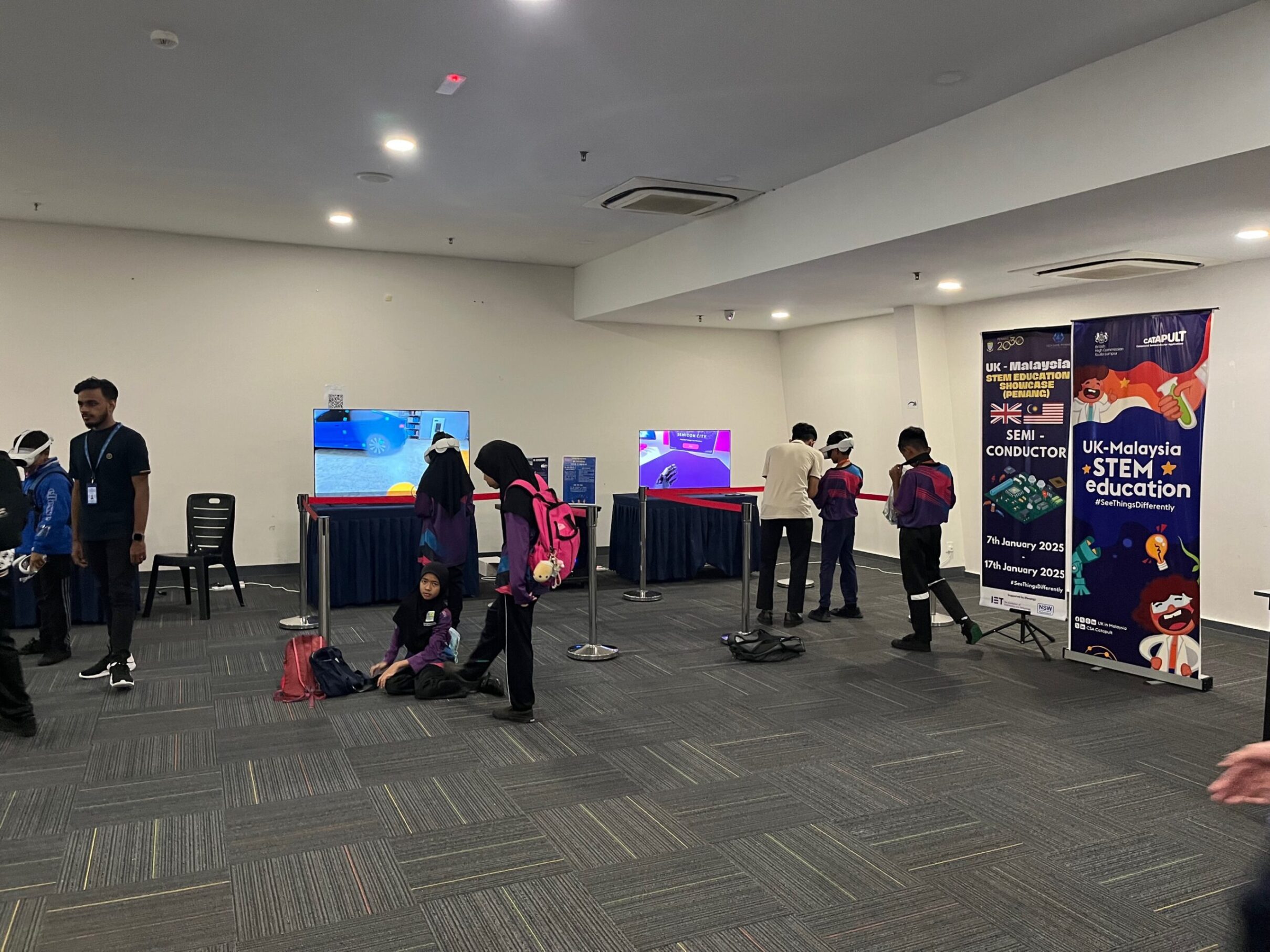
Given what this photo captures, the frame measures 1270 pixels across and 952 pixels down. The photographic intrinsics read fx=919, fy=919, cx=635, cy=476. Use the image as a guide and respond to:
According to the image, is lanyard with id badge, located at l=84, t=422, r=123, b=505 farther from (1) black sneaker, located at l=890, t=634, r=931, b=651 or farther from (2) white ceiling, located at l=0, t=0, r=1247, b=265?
(1) black sneaker, located at l=890, t=634, r=931, b=651

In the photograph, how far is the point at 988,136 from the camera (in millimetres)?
A: 4664

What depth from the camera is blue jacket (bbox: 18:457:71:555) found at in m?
5.12

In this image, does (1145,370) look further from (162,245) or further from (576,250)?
(162,245)

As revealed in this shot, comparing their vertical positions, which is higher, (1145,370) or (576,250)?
(576,250)

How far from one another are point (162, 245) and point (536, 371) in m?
3.47

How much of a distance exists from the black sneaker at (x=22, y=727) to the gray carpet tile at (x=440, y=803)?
1.62 m

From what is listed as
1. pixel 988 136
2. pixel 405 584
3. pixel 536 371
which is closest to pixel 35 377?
pixel 405 584

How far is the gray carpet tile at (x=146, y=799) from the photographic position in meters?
3.17

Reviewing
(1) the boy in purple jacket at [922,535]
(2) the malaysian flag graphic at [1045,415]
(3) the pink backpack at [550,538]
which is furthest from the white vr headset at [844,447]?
(3) the pink backpack at [550,538]

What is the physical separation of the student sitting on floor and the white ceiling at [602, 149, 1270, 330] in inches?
130

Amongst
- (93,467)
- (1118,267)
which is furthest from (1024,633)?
(93,467)

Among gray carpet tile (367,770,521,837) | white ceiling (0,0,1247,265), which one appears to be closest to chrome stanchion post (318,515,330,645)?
gray carpet tile (367,770,521,837)

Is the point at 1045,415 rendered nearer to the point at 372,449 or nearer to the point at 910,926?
the point at 910,926

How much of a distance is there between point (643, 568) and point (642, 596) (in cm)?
22
